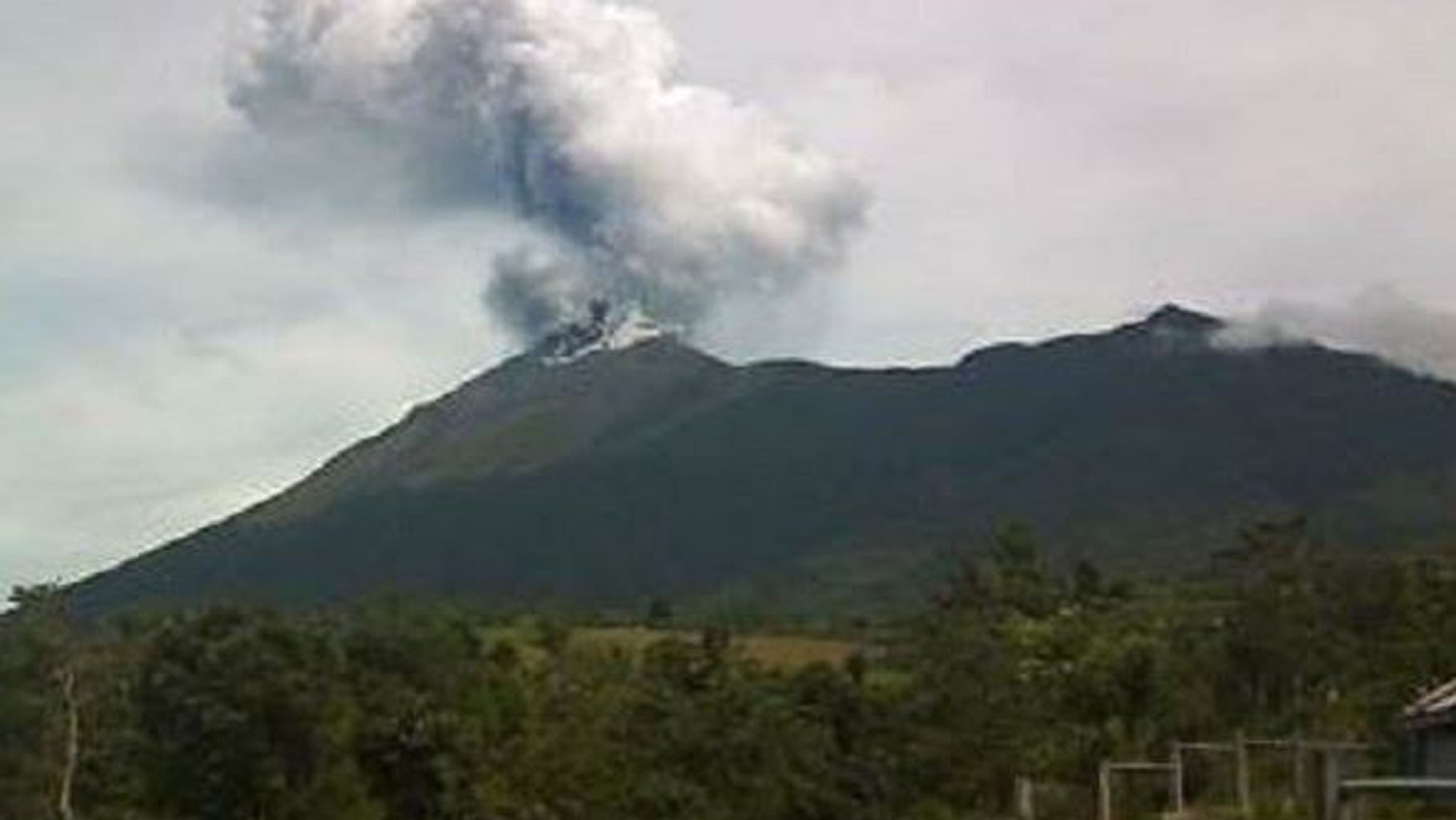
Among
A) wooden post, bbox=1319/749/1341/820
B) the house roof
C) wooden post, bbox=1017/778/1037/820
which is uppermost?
the house roof

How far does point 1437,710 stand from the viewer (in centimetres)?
2544

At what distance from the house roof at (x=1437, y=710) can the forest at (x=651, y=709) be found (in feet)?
59.0

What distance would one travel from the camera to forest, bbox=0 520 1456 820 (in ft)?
161

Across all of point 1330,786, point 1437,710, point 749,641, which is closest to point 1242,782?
point 1437,710

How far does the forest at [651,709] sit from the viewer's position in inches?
1934

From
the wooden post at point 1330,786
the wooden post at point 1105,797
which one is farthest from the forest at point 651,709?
the wooden post at point 1330,786

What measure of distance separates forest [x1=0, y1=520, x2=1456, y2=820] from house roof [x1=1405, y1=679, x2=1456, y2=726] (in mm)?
17983

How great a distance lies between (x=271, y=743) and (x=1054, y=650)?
21.9 metres

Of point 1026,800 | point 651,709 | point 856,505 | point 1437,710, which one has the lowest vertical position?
point 1026,800

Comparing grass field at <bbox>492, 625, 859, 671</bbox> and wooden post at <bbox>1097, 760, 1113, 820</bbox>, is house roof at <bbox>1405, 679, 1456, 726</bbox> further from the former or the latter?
grass field at <bbox>492, 625, 859, 671</bbox>

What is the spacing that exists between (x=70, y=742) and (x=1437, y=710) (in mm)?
31366

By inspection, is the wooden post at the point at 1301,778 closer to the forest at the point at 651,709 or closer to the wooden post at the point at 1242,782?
the wooden post at the point at 1242,782

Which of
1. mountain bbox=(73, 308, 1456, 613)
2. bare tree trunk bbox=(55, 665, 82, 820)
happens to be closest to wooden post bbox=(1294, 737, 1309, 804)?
bare tree trunk bbox=(55, 665, 82, 820)

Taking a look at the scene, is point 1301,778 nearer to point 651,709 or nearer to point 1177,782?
point 1177,782
